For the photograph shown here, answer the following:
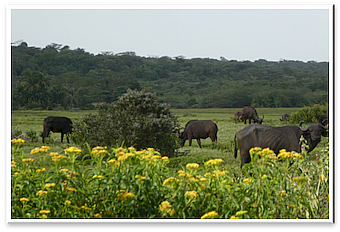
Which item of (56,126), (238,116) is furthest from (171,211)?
(238,116)

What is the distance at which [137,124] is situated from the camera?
832 cm

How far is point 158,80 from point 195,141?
402 inches

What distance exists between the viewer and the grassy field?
29.6ft

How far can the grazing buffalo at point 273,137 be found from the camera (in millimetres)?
6855

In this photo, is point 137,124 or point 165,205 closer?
point 165,205

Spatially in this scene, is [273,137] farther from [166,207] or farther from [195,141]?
[195,141]

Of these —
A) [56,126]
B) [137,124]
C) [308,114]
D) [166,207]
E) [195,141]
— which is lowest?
[195,141]

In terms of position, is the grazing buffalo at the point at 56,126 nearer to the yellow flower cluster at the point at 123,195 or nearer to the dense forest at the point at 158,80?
the dense forest at the point at 158,80

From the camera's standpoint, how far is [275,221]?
11.3ft

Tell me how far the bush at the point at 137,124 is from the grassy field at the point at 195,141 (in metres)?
0.74

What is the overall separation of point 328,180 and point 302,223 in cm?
119

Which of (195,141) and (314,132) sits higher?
(314,132)
